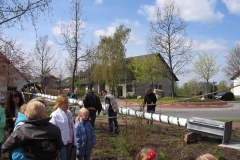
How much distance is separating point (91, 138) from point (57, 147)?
1.96 meters

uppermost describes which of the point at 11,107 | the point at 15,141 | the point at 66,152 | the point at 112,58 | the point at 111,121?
the point at 112,58

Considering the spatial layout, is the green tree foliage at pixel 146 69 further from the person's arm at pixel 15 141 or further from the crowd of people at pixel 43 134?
the person's arm at pixel 15 141

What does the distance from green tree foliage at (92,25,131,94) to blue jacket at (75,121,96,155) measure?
48419 millimetres

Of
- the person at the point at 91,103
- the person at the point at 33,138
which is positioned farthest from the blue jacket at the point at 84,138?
the person at the point at 91,103

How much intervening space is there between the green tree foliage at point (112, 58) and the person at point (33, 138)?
50.5m

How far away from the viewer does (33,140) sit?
10.9 ft

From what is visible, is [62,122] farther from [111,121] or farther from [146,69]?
[146,69]

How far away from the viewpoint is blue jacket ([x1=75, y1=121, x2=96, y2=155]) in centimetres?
552

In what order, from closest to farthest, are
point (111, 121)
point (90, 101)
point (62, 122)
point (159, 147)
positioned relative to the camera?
point (62, 122), point (159, 147), point (90, 101), point (111, 121)

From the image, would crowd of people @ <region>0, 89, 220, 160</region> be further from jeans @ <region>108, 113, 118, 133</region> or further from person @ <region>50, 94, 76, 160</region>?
jeans @ <region>108, 113, 118, 133</region>

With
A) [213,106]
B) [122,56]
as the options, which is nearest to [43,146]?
[213,106]

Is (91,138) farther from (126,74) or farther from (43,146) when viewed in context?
(126,74)

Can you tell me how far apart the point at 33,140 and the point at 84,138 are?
89.5 inches

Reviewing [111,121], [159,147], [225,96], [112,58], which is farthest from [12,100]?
[112,58]
